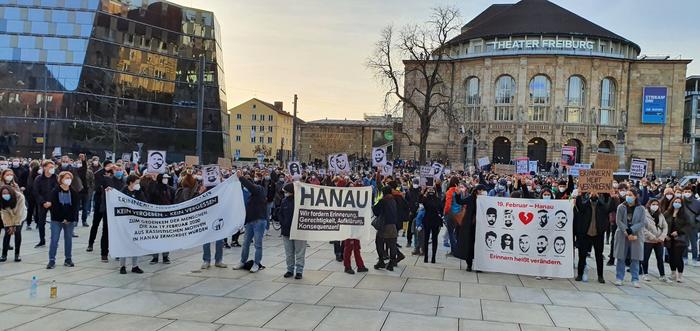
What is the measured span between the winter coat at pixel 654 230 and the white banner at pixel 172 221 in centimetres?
868

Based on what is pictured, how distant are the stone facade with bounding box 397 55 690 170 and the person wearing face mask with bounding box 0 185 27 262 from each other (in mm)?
66524

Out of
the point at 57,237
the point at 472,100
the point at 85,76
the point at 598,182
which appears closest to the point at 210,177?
the point at 57,237

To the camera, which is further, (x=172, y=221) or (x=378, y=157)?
(x=378, y=157)

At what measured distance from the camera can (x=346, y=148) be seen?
407ft

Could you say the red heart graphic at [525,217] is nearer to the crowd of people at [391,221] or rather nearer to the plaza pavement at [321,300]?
the crowd of people at [391,221]

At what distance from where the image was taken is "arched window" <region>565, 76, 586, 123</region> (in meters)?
76.7

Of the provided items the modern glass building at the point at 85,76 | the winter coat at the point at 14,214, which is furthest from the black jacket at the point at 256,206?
the modern glass building at the point at 85,76

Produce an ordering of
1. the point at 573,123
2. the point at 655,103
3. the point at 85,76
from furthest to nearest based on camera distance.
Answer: the point at 573,123 → the point at 655,103 → the point at 85,76

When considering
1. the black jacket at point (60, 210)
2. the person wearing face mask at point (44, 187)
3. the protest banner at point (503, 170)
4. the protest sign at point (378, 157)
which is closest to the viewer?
Answer: the black jacket at point (60, 210)

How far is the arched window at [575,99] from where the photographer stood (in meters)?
76.7

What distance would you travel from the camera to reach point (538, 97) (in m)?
76.9

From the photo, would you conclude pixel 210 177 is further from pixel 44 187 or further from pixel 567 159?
pixel 567 159

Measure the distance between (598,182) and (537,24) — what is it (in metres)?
75.6

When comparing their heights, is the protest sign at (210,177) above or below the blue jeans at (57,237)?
above
